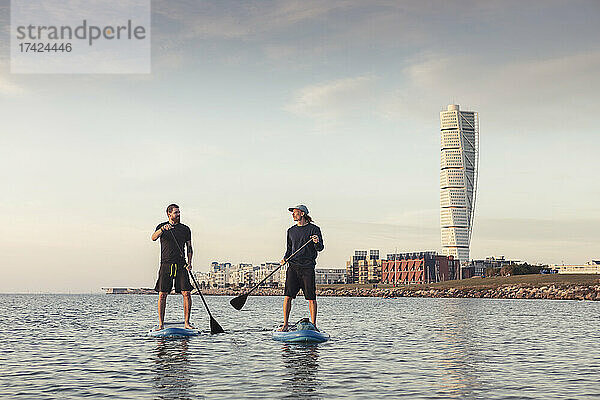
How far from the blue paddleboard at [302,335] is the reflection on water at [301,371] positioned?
1.43 ft

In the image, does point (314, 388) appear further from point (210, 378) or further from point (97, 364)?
point (97, 364)

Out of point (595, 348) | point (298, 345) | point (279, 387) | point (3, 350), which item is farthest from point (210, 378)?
point (595, 348)

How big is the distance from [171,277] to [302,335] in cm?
362

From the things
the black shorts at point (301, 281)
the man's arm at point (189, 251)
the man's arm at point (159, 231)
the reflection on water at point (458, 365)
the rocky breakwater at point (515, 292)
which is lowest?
the rocky breakwater at point (515, 292)

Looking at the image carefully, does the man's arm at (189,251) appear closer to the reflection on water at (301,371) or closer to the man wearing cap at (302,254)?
the man wearing cap at (302,254)

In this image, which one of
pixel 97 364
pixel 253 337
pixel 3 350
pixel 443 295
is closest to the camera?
pixel 97 364

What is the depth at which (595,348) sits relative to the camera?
18797 millimetres

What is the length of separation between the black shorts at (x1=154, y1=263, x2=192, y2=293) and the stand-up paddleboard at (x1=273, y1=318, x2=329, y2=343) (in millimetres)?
2763

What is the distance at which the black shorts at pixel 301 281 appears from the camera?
57.6 ft

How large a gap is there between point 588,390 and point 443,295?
14514 centimetres

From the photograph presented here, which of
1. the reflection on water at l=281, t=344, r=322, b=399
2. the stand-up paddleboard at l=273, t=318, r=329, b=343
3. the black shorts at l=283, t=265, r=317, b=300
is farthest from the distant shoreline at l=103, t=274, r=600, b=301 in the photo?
the reflection on water at l=281, t=344, r=322, b=399

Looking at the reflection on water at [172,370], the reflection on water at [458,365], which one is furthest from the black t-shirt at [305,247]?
the reflection on water at [458,365]

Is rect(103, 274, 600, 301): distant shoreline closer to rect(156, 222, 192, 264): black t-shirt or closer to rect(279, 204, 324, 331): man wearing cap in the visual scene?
rect(279, 204, 324, 331): man wearing cap

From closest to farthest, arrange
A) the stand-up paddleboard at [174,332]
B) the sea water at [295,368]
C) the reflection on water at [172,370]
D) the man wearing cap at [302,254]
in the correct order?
the reflection on water at [172,370] < the sea water at [295,368] < the man wearing cap at [302,254] < the stand-up paddleboard at [174,332]
